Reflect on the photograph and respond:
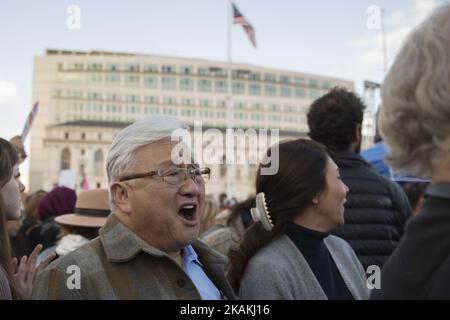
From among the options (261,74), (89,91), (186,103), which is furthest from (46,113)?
(261,74)

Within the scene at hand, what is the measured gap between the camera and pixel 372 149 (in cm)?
650

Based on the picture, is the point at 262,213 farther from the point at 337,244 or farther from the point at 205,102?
the point at 205,102

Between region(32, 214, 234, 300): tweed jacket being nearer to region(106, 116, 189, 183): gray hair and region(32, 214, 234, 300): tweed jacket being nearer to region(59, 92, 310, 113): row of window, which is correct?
region(106, 116, 189, 183): gray hair

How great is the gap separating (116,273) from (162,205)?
40cm

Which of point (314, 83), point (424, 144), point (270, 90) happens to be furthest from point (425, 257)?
point (314, 83)

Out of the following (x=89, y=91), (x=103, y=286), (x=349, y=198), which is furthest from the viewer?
(x=89, y=91)

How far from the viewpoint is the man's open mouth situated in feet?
8.46

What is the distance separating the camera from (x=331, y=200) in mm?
2691

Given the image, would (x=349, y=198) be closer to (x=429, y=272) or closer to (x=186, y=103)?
(x=429, y=272)

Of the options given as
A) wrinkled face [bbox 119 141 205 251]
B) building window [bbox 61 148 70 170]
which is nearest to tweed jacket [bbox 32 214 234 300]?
wrinkled face [bbox 119 141 205 251]

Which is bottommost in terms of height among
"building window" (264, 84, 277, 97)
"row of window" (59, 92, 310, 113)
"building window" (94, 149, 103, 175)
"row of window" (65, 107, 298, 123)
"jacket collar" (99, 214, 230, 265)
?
"building window" (94, 149, 103, 175)

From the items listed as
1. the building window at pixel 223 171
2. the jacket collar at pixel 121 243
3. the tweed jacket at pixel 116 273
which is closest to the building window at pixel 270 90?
the building window at pixel 223 171

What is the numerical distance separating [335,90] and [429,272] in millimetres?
2401

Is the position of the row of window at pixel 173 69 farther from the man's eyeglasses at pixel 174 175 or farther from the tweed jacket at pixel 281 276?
the tweed jacket at pixel 281 276
